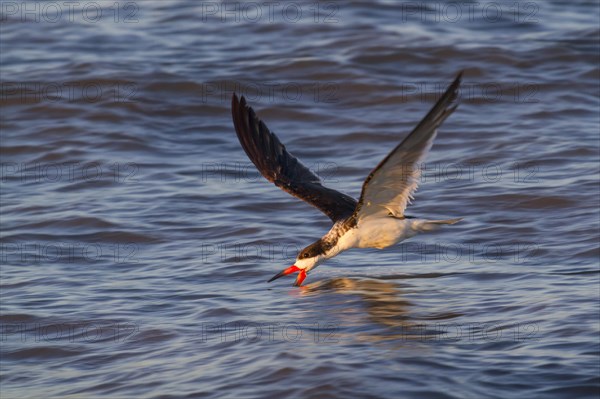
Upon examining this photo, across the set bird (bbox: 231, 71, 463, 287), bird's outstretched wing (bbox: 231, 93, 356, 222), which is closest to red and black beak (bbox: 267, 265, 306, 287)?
bird (bbox: 231, 71, 463, 287)

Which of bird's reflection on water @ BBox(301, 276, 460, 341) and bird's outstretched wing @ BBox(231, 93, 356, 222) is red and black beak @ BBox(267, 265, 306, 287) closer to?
bird's reflection on water @ BBox(301, 276, 460, 341)

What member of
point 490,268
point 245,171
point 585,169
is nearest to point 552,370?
point 490,268

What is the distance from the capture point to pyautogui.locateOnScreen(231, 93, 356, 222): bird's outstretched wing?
8.54 m

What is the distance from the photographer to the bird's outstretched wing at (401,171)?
20.5ft

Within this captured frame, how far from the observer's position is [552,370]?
6.05 metres

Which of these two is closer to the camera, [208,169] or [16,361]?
[16,361]

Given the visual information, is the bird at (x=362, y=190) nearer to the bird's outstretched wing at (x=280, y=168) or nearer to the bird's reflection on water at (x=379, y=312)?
the bird's outstretched wing at (x=280, y=168)

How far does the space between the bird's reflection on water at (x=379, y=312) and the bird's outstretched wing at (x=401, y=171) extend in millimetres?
543

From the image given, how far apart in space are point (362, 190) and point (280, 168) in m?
1.89

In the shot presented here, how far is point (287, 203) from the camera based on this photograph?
10.2m

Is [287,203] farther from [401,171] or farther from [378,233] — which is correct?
[401,171]

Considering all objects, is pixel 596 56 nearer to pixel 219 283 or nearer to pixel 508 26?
pixel 508 26

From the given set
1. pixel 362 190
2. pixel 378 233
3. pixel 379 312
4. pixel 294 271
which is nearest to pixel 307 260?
pixel 294 271

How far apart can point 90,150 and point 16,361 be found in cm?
535
